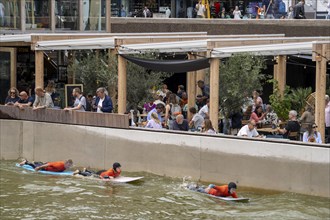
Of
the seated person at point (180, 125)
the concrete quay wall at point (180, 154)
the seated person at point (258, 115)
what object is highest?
the seated person at point (258, 115)

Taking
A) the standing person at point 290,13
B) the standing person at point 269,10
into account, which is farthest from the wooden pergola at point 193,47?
the standing person at point 269,10

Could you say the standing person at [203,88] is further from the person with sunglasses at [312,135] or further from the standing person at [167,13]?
the standing person at [167,13]

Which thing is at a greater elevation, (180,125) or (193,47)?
(193,47)

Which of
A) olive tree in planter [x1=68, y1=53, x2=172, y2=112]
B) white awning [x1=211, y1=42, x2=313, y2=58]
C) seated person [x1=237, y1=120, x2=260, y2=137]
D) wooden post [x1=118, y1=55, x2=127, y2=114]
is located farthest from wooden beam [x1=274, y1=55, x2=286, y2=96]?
wooden post [x1=118, y1=55, x2=127, y2=114]

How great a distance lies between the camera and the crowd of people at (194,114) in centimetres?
2678

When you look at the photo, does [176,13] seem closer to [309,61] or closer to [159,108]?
[309,61]

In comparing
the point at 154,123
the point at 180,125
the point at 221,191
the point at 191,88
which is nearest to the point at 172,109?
the point at 191,88

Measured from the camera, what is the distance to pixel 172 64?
99.0 ft

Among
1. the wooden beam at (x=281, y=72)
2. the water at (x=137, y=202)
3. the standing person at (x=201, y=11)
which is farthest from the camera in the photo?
the standing person at (x=201, y=11)

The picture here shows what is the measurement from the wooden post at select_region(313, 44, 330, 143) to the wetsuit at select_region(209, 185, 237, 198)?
298cm

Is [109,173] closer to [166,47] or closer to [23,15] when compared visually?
[166,47]

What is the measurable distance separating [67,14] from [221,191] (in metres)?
15.8

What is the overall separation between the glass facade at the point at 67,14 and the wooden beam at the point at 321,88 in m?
14.7

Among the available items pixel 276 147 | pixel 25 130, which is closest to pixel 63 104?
pixel 25 130
